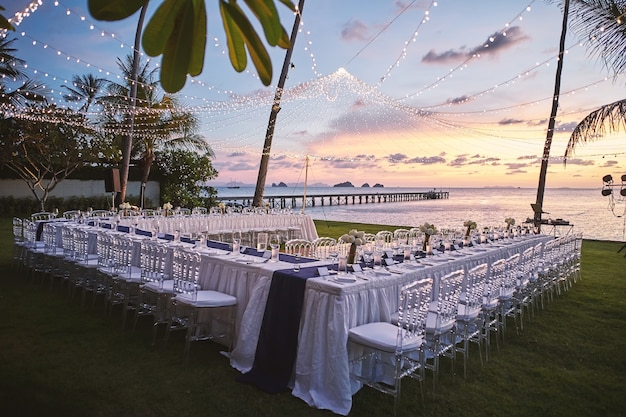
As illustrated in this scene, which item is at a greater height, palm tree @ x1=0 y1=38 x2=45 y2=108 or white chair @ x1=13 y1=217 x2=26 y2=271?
palm tree @ x1=0 y1=38 x2=45 y2=108

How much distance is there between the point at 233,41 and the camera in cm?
111

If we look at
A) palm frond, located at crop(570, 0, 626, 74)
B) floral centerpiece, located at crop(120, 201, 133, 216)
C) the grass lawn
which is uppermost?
palm frond, located at crop(570, 0, 626, 74)

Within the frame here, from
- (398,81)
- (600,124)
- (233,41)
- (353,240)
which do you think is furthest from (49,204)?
(233,41)

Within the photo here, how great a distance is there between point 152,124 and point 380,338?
51.5ft

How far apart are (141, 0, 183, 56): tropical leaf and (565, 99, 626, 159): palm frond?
9.88m

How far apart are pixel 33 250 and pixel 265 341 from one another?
204 inches

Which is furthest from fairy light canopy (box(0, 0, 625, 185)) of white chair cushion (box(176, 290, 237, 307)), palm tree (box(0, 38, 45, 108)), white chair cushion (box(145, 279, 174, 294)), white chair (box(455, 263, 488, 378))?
white chair (box(455, 263, 488, 378))

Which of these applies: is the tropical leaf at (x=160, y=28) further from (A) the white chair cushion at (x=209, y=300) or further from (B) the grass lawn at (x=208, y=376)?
(A) the white chair cushion at (x=209, y=300)

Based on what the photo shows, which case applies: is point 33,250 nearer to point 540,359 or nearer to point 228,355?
point 228,355

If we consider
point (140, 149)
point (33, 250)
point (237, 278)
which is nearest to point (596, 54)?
point (237, 278)

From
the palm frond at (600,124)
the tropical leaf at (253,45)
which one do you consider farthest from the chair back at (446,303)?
the palm frond at (600,124)

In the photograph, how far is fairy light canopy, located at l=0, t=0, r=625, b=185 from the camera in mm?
8711

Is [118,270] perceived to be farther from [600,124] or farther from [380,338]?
[600,124]

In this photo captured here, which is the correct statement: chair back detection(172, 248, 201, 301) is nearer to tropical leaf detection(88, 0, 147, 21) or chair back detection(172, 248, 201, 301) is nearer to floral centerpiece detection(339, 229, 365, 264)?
floral centerpiece detection(339, 229, 365, 264)
